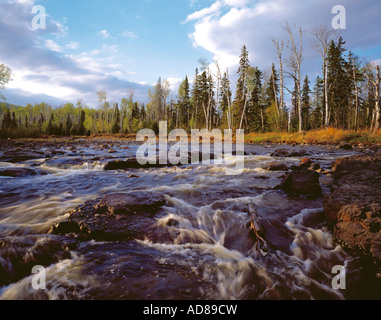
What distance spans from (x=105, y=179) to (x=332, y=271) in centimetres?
630

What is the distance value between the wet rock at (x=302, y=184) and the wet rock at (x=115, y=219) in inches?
118

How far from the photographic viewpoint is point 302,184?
14.3 ft

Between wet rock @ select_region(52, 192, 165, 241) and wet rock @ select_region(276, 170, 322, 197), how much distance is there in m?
3.01

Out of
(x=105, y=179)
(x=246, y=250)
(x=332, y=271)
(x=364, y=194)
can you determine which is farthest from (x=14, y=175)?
(x=364, y=194)

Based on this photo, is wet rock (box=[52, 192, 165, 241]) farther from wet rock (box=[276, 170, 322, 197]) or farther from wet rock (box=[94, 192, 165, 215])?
wet rock (box=[276, 170, 322, 197])

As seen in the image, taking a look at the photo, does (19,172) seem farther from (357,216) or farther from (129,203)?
(357,216)

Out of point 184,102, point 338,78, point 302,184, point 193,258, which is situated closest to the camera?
point 193,258

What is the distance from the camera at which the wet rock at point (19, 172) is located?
6.68m

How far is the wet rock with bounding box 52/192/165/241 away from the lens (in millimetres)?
2773

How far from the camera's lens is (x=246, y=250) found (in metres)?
2.49

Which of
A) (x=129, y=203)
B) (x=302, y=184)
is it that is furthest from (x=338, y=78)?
(x=129, y=203)

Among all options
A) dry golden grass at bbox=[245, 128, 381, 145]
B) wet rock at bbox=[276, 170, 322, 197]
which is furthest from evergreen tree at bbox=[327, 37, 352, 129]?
wet rock at bbox=[276, 170, 322, 197]

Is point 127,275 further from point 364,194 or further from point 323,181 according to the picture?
point 323,181

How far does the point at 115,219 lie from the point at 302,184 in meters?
Answer: 4.00
